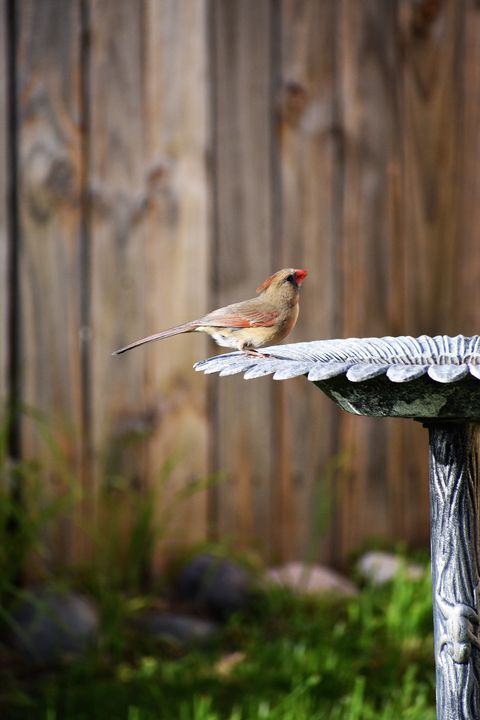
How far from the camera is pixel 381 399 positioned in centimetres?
190

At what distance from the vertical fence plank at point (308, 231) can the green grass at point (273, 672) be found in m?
0.41

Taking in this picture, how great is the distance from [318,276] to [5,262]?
1133mm

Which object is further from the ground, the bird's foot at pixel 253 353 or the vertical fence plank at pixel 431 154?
the vertical fence plank at pixel 431 154

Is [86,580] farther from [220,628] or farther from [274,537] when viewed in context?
[274,537]

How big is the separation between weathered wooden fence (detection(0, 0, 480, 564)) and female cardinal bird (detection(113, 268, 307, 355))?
144 cm

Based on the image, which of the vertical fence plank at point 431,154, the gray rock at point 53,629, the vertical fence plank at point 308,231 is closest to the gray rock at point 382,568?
the vertical fence plank at point 308,231

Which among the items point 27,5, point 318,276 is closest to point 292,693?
point 318,276

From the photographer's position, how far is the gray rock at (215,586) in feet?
11.9

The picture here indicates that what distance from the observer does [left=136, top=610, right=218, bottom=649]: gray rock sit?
3.40 meters

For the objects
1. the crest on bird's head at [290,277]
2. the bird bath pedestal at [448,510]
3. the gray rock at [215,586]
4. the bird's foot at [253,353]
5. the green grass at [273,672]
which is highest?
the crest on bird's head at [290,277]

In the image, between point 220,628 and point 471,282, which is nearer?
point 220,628

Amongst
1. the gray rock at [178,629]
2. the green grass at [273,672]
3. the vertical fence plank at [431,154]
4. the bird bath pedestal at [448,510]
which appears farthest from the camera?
the vertical fence plank at [431,154]

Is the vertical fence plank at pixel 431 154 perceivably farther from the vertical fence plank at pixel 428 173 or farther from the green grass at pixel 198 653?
the green grass at pixel 198 653

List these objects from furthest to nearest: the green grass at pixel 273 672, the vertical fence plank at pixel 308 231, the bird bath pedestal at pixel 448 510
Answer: the vertical fence plank at pixel 308 231 → the green grass at pixel 273 672 → the bird bath pedestal at pixel 448 510
